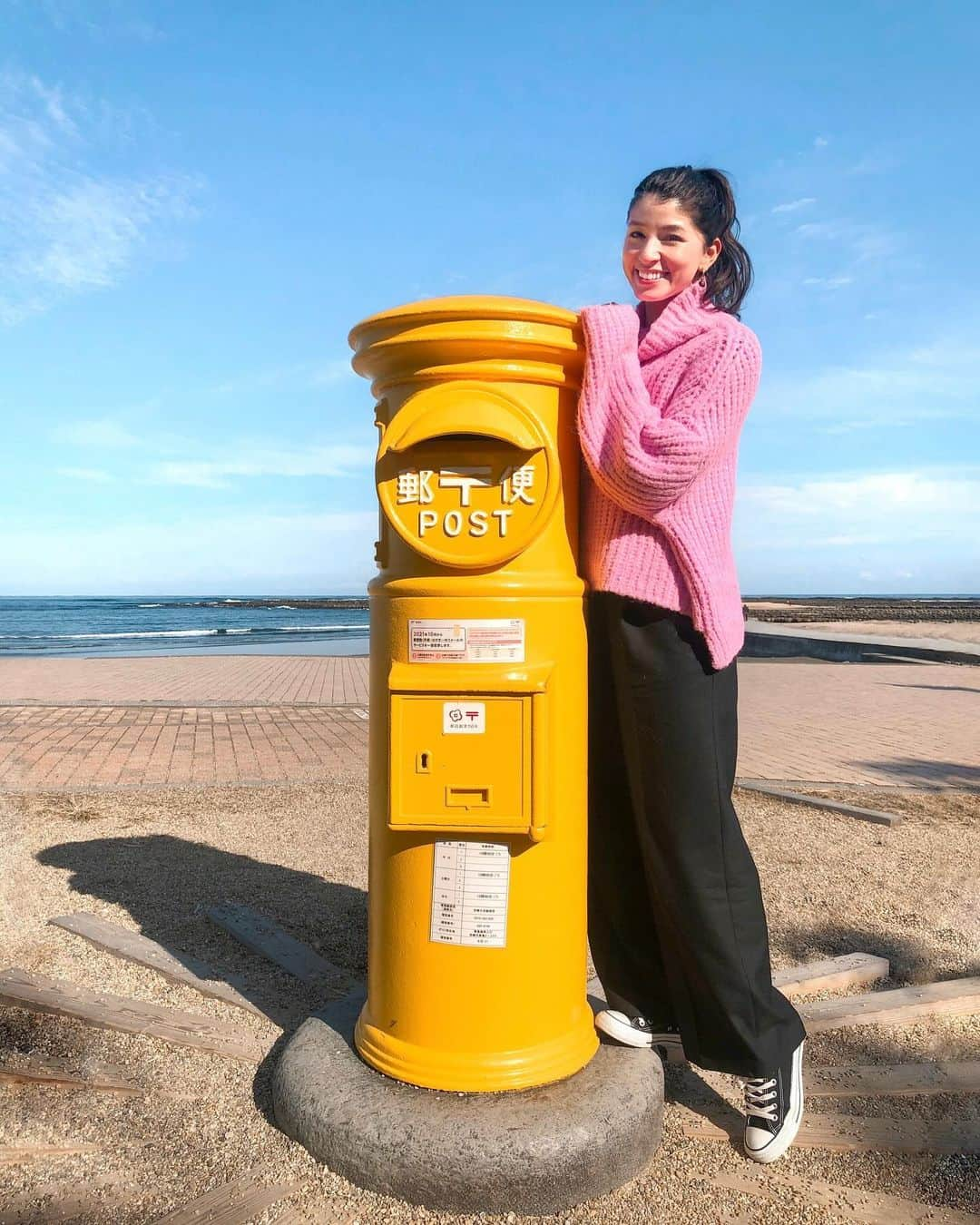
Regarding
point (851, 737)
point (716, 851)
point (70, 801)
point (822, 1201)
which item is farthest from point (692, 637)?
point (851, 737)

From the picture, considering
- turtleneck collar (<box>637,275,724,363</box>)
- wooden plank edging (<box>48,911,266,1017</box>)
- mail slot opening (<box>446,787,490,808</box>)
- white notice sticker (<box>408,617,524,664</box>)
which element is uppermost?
turtleneck collar (<box>637,275,724,363</box>)

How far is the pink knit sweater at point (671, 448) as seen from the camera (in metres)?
2.13

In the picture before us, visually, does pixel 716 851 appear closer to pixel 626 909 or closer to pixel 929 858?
pixel 626 909

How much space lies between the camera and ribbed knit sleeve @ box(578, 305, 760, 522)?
2119mm

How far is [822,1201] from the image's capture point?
6.97 ft

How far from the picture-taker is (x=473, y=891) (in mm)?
2236

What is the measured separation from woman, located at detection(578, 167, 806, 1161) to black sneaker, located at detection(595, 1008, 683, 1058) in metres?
0.16

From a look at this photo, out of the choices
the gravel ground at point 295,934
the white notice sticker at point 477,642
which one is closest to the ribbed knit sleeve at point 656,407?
the white notice sticker at point 477,642

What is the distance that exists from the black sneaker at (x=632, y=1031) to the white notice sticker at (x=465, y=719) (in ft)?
3.06

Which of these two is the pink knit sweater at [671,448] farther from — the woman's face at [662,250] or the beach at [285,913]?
the beach at [285,913]

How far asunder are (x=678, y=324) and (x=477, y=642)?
2.90 ft

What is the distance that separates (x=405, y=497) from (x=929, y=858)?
3.87m

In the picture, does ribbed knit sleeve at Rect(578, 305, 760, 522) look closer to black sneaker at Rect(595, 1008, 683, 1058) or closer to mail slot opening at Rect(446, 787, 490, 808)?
mail slot opening at Rect(446, 787, 490, 808)

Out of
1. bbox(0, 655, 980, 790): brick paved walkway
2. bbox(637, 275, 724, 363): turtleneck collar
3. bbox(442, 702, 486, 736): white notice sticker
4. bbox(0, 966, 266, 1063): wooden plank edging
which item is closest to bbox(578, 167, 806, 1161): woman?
bbox(637, 275, 724, 363): turtleneck collar
